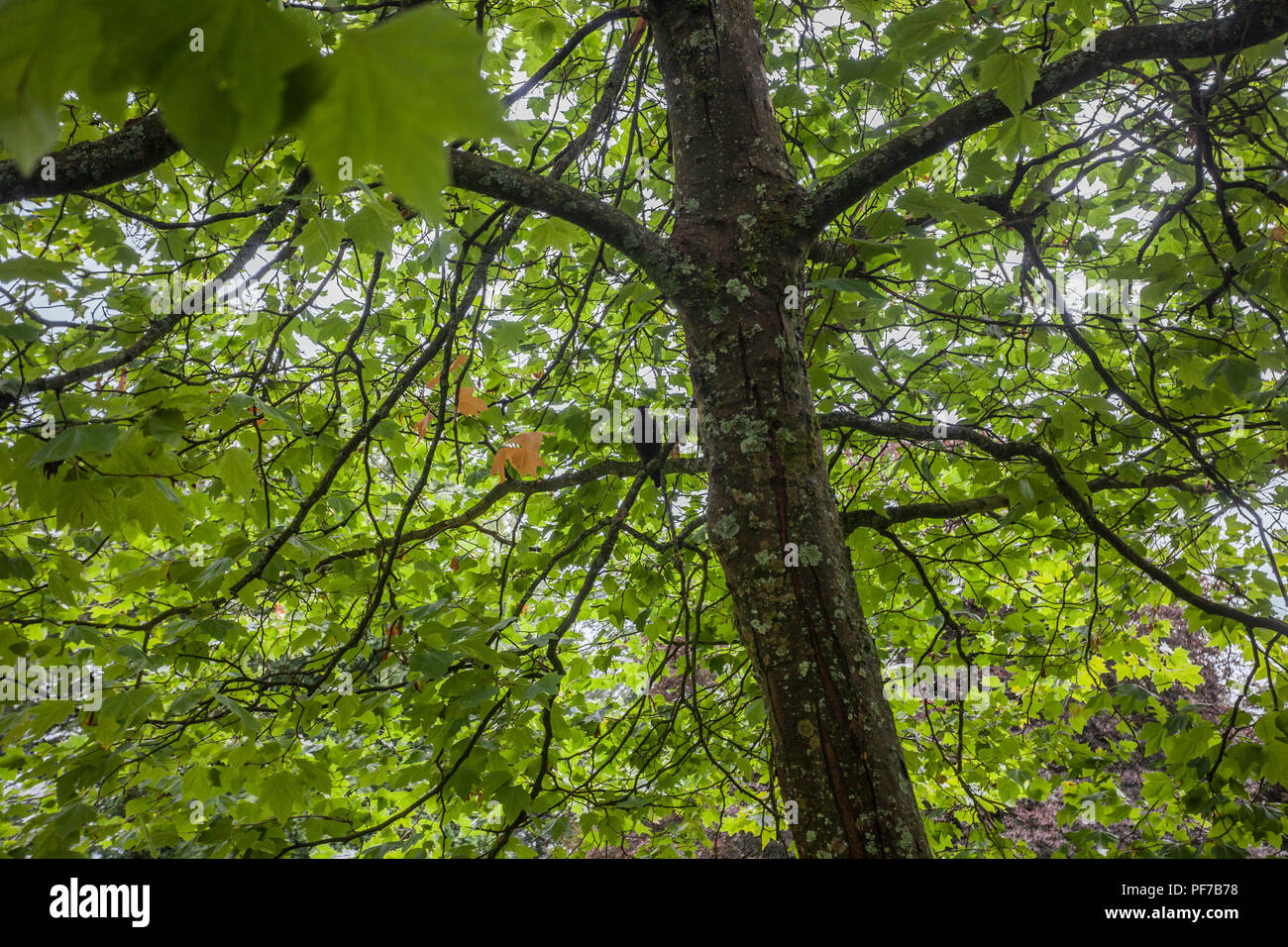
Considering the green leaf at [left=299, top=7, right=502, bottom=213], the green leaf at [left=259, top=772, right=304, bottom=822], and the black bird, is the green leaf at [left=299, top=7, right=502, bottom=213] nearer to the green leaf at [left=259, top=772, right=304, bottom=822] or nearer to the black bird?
the black bird

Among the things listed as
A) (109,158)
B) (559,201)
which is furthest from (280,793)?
(559,201)

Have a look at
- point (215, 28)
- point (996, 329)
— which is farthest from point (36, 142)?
point (996, 329)

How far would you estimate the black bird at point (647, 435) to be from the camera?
218 centimetres

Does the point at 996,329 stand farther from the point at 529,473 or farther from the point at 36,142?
the point at 36,142

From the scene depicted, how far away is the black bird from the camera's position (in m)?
2.18

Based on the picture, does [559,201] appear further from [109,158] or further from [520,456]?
[520,456]

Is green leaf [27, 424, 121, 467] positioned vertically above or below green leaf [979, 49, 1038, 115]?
below

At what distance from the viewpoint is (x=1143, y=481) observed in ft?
9.29

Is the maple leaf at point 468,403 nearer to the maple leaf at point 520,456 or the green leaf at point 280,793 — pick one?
the maple leaf at point 520,456

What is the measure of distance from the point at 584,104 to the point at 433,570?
2.54m

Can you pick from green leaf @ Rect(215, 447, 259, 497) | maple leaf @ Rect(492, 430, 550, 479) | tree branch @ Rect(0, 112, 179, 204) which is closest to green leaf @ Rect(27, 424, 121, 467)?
tree branch @ Rect(0, 112, 179, 204)

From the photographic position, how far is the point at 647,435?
2.19m

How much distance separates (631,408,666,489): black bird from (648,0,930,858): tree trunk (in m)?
0.70

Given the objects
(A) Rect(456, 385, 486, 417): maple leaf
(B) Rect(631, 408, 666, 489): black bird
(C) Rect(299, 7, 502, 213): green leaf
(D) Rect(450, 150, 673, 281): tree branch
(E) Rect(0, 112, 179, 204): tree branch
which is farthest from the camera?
(A) Rect(456, 385, 486, 417): maple leaf
